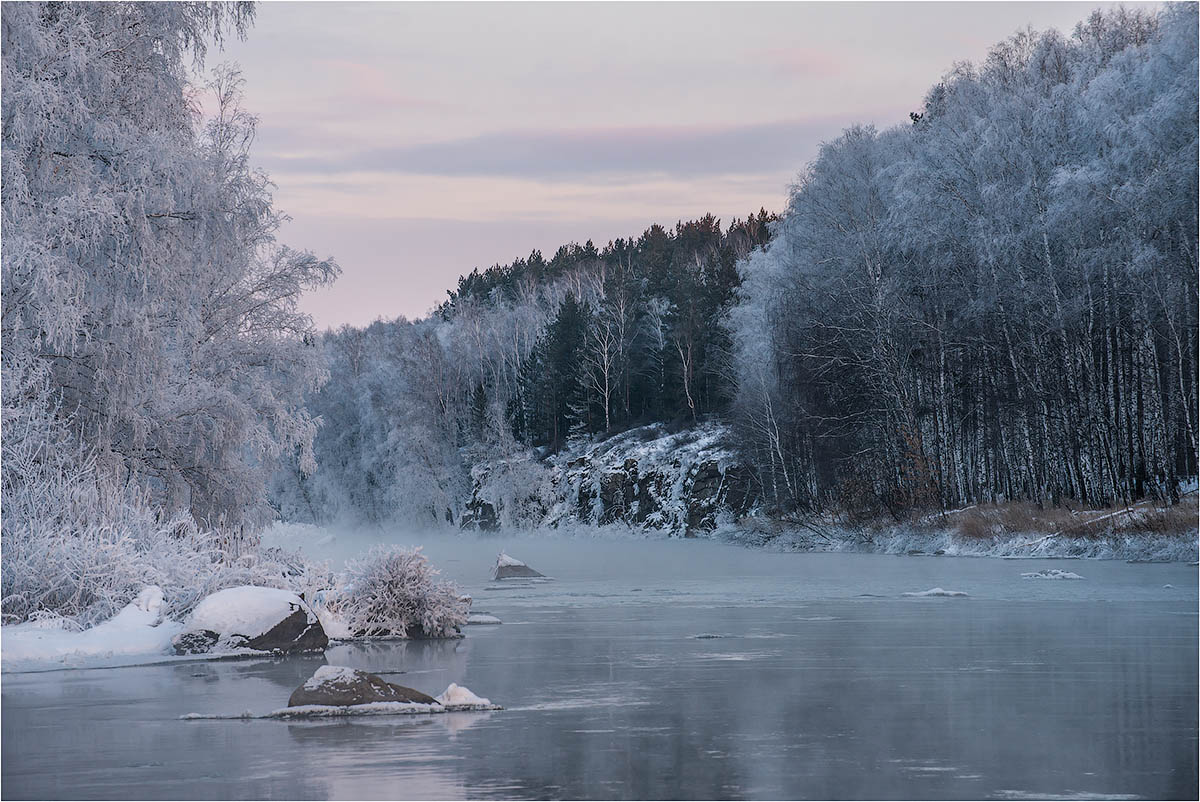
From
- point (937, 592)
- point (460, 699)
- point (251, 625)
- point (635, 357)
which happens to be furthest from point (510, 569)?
point (635, 357)

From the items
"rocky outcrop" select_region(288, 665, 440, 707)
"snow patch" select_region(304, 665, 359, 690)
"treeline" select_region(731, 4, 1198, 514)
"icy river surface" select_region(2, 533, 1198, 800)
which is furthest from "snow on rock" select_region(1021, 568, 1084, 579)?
"snow patch" select_region(304, 665, 359, 690)

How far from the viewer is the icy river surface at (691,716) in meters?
7.44

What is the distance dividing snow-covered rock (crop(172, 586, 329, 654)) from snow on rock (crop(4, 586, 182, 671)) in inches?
14.1

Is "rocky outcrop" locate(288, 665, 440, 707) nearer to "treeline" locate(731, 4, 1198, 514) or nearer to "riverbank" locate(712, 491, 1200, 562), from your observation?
"riverbank" locate(712, 491, 1200, 562)

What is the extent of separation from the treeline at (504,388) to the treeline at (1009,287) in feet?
91.4

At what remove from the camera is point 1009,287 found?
3994cm

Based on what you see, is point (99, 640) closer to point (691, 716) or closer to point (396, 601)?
point (396, 601)

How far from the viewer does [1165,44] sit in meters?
31.5

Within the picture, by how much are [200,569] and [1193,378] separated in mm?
25305

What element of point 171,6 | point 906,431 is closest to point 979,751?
point 171,6

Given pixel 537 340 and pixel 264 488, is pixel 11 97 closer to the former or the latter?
pixel 264 488

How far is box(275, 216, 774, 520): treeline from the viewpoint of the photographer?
8544 centimetres

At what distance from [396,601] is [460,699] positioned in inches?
262

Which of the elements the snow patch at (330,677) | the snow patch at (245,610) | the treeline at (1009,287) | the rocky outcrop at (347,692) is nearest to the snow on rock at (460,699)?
the rocky outcrop at (347,692)
